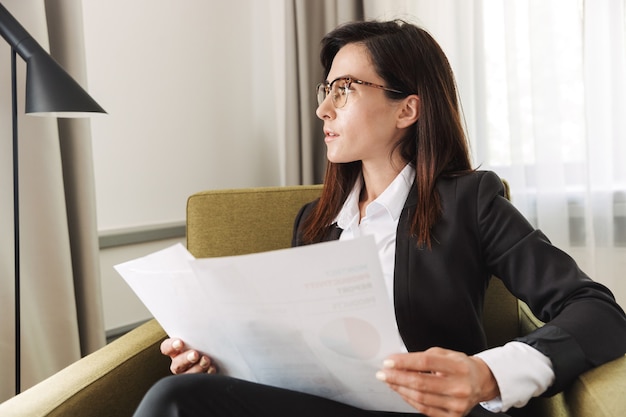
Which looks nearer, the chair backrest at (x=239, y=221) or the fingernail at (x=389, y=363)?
the fingernail at (x=389, y=363)

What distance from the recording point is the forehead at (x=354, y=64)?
4.06ft

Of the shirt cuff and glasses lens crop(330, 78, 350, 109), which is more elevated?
glasses lens crop(330, 78, 350, 109)

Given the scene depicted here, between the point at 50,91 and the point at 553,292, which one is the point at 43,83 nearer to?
the point at 50,91

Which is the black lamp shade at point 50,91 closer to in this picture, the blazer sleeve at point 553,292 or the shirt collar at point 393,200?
the shirt collar at point 393,200

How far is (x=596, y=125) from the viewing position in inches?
68.4

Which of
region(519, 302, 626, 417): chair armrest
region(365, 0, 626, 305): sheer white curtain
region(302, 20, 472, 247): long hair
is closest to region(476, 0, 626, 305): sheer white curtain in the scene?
region(365, 0, 626, 305): sheer white curtain

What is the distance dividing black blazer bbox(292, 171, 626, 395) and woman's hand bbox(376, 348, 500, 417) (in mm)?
239

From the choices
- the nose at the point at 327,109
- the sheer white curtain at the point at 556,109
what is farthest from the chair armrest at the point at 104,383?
the sheer white curtain at the point at 556,109

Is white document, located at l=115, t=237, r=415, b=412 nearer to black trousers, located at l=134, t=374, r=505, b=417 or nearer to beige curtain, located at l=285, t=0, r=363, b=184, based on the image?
black trousers, located at l=134, t=374, r=505, b=417

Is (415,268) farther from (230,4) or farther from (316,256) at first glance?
(230,4)

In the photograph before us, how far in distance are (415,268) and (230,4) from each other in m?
1.63

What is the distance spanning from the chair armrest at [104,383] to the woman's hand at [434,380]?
1.68ft

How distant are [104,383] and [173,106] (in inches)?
49.5

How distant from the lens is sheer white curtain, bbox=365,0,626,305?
1.72 m
